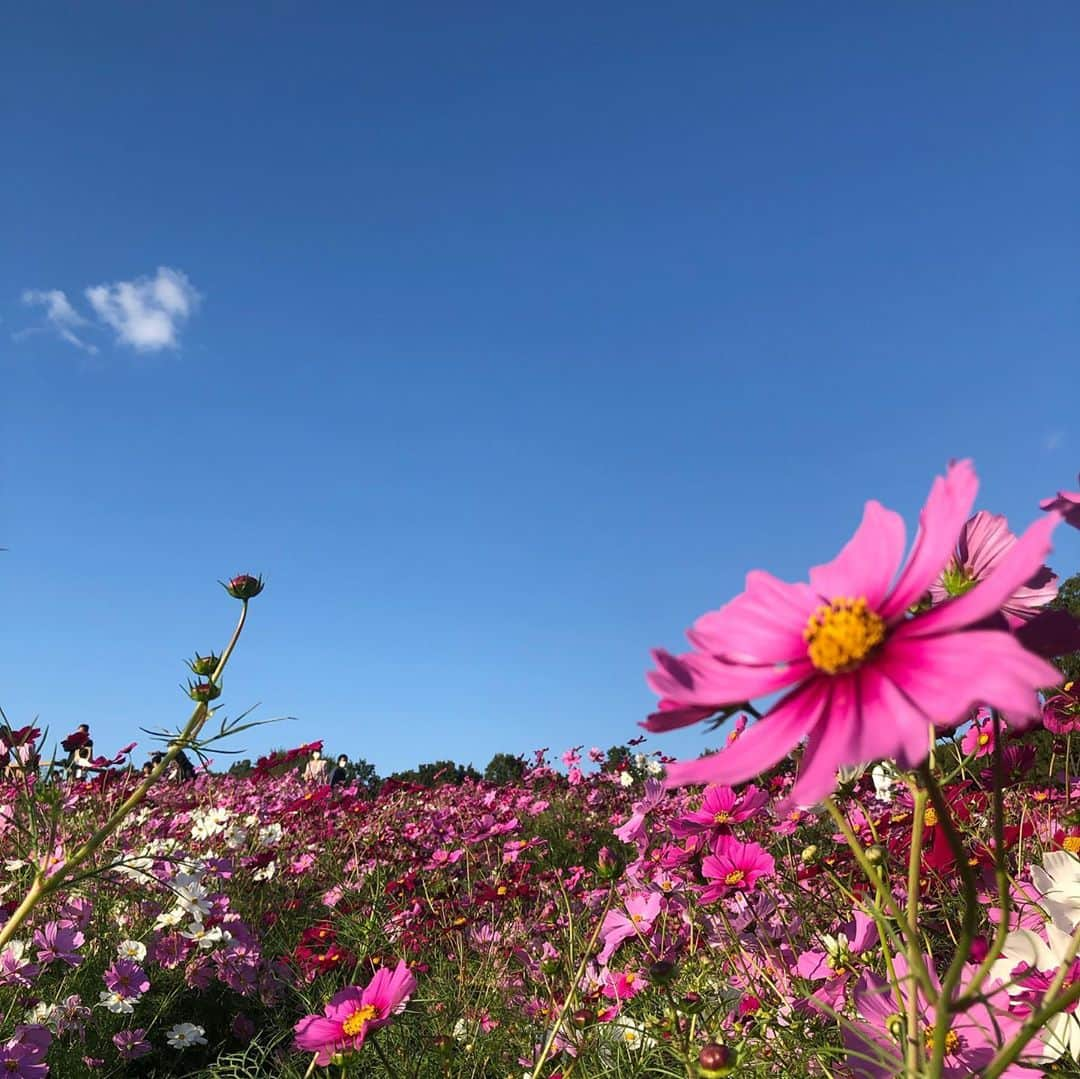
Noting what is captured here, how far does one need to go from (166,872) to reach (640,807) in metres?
2.04

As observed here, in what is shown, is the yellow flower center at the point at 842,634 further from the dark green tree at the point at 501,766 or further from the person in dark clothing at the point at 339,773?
the dark green tree at the point at 501,766

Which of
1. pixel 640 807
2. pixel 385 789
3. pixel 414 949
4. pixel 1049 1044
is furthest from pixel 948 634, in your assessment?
pixel 385 789

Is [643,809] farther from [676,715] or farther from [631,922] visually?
[676,715]

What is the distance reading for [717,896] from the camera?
5.13ft

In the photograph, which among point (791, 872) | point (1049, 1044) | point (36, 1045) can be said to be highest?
point (791, 872)

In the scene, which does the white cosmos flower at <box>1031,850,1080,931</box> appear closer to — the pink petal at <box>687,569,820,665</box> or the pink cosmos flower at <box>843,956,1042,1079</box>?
the pink cosmos flower at <box>843,956,1042,1079</box>

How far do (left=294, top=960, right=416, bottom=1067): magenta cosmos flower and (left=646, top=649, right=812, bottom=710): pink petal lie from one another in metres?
0.94

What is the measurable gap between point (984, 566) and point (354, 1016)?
1.12m

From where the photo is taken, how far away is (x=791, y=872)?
2.23m

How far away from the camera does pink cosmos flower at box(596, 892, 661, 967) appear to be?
1.99m

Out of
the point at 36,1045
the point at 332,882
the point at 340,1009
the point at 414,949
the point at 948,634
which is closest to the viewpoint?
the point at 948,634

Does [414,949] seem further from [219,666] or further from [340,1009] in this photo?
[219,666]

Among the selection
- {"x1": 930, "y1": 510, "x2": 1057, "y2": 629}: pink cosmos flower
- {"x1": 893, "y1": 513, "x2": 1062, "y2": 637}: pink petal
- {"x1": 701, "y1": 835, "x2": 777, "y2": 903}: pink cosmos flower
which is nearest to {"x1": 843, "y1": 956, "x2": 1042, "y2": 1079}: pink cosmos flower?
{"x1": 930, "y1": 510, "x2": 1057, "y2": 629}: pink cosmos flower

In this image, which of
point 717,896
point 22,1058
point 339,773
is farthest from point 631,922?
point 339,773
